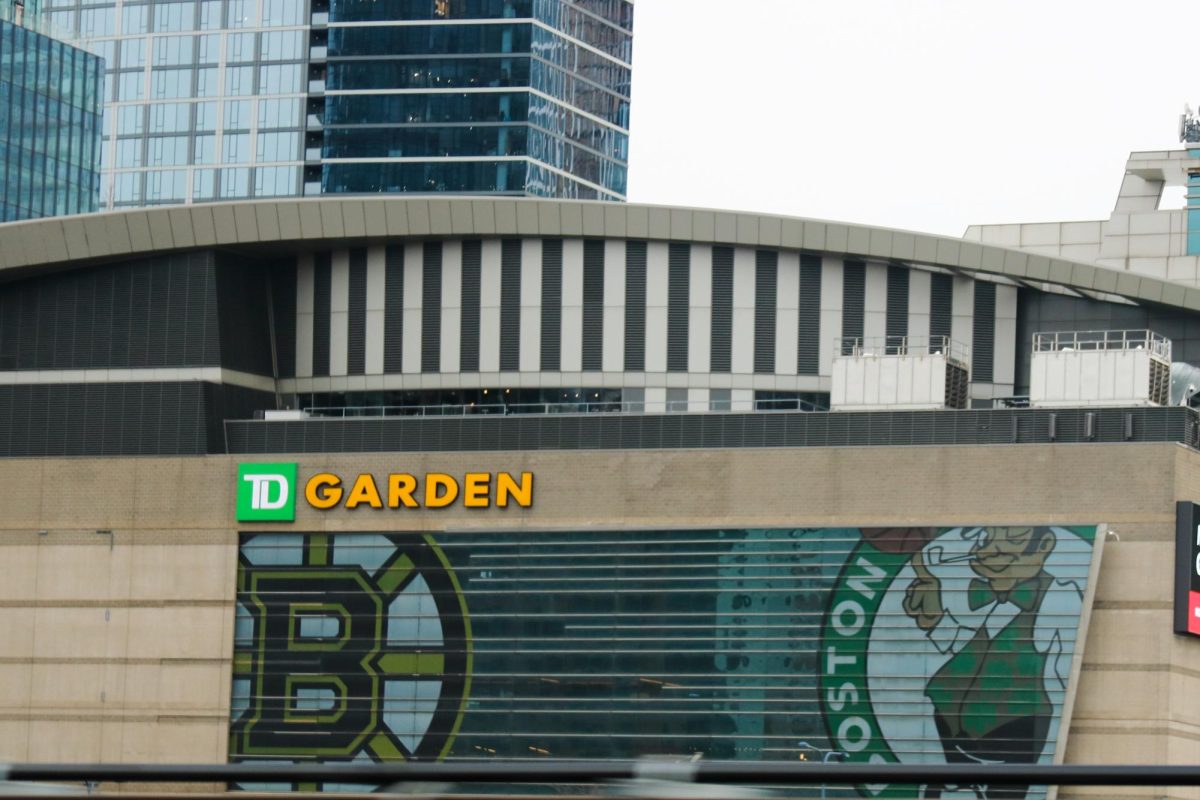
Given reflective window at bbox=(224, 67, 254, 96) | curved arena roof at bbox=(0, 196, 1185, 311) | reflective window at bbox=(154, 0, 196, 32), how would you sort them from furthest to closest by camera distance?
1. reflective window at bbox=(154, 0, 196, 32)
2. reflective window at bbox=(224, 67, 254, 96)
3. curved arena roof at bbox=(0, 196, 1185, 311)

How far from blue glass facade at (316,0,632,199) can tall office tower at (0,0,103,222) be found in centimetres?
1939

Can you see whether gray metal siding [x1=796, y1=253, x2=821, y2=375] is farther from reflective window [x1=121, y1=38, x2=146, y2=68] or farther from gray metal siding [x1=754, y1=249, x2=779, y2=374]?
reflective window [x1=121, y1=38, x2=146, y2=68]

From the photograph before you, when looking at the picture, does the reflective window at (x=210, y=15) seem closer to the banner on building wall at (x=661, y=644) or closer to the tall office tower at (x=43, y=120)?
the tall office tower at (x=43, y=120)

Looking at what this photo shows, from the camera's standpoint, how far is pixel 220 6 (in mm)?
170375

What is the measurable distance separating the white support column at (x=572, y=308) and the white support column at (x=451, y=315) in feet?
9.74

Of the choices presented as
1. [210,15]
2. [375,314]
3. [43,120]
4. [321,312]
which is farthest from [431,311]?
[210,15]

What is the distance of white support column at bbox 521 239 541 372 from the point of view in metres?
63.1

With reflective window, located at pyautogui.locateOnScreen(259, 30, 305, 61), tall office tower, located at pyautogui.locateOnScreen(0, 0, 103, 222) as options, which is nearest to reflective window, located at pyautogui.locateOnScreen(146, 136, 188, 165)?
tall office tower, located at pyautogui.locateOnScreen(0, 0, 103, 222)

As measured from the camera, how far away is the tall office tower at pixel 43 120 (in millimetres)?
161625

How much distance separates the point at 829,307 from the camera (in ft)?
205

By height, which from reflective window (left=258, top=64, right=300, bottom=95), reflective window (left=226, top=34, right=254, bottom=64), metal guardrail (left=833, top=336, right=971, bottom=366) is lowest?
metal guardrail (left=833, top=336, right=971, bottom=366)

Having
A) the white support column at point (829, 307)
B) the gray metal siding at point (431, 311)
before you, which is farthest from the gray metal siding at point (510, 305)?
the white support column at point (829, 307)

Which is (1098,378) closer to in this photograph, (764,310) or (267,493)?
(764,310)

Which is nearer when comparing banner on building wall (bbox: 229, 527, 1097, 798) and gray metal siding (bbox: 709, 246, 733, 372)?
banner on building wall (bbox: 229, 527, 1097, 798)
